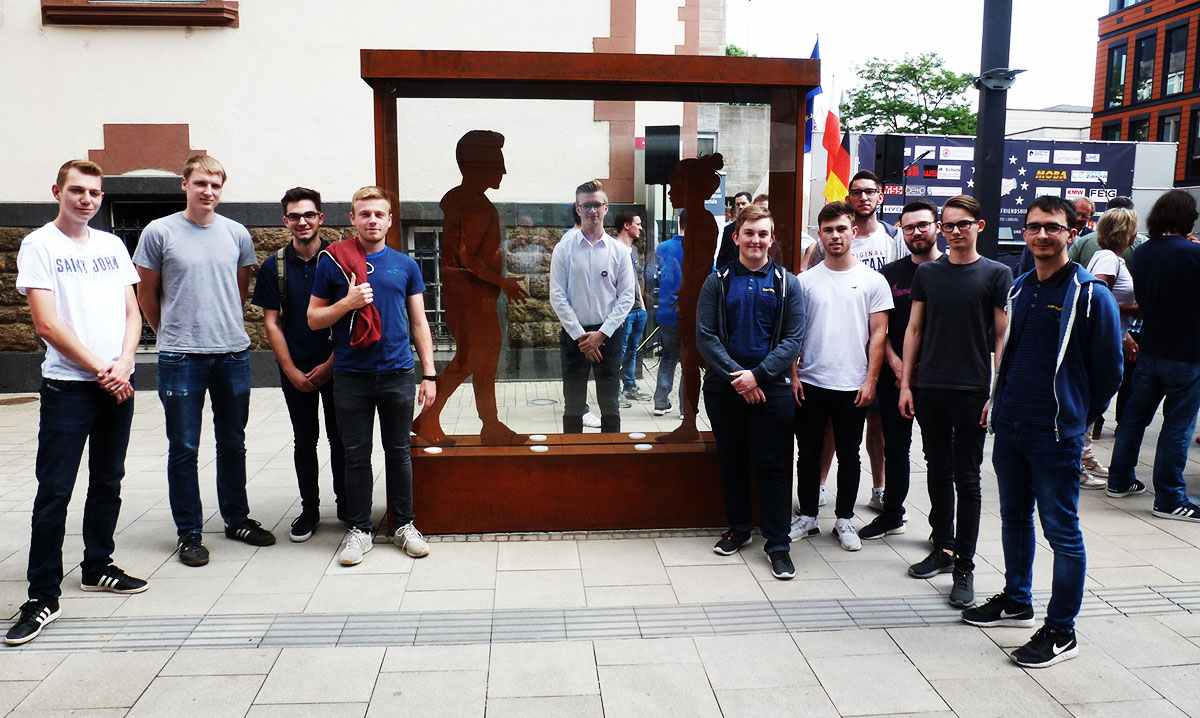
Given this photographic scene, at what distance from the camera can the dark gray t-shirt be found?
3.98m

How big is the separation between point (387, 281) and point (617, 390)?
4.71ft

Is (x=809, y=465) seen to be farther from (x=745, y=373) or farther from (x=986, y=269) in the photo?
(x=986, y=269)

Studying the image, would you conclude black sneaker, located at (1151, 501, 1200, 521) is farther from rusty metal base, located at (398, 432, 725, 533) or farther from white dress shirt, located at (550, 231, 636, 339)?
white dress shirt, located at (550, 231, 636, 339)

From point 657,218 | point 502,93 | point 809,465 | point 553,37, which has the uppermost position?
point 553,37

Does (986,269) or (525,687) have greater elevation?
(986,269)

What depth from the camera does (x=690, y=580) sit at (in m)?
4.21

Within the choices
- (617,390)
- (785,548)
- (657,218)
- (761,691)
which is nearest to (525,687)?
(761,691)

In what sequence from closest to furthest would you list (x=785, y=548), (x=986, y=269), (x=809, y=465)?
(x=986, y=269) < (x=785, y=548) < (x=809, y=465)

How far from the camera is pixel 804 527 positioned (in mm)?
4832

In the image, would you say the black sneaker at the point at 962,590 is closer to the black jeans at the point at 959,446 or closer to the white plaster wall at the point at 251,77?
the black jeans at the point at 959,446

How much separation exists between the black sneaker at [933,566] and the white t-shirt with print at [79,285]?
3.82 meters

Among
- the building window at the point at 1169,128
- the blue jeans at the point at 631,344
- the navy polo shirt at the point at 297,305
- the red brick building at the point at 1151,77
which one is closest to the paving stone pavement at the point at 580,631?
the blue jeans at the point at 631,344

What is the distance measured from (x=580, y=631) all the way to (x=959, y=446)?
1937 millimetres

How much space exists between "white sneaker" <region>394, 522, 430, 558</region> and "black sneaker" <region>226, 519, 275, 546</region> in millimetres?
715
